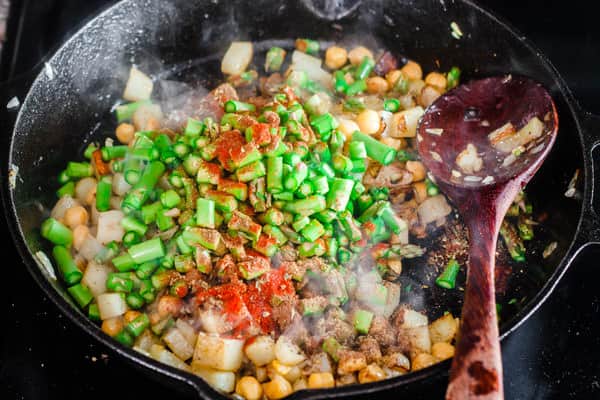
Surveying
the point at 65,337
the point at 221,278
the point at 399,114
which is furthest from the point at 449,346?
the point at 65,337

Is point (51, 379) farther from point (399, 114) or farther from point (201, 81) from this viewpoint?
point (399, 114)

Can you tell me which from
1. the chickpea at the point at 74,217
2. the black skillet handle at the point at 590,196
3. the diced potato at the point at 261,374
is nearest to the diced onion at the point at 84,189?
the chickpea at the point at 74,217

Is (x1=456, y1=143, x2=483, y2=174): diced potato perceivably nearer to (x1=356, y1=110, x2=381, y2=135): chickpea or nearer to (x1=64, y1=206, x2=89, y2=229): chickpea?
(x1=356, y1=110, x2=381, y2=135): chickpea

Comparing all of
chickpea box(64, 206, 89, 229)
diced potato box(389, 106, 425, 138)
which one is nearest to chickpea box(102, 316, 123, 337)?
chickpea box(64, 206, 89, 229)

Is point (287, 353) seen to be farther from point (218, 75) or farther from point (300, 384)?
point (218, 75)

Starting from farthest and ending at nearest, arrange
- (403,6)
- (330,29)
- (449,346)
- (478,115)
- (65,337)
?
(330,29)
(403,6)
(478,115)
(65,337)
(449,346)

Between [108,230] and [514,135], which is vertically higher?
[514,135]

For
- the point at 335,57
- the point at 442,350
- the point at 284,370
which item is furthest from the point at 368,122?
the point at 284,370

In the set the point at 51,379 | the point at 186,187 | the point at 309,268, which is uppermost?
the point at 186,187

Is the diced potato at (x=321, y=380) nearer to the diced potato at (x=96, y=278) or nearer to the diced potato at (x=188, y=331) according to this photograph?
the diced potato at (x=188, y=331)
